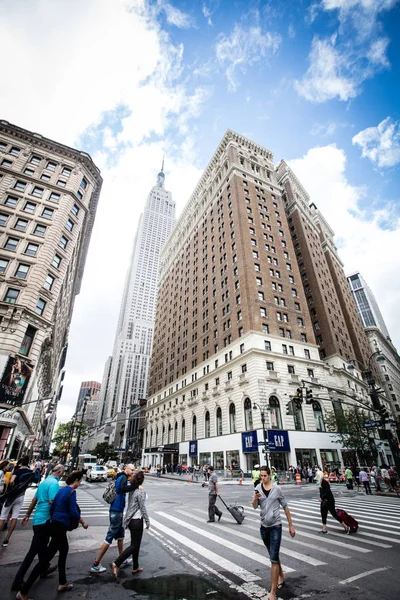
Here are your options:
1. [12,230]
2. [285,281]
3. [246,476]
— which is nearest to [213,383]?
[246,476]

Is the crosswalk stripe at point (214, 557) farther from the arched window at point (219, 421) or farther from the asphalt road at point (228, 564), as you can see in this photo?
the arched window at point (219, 421)

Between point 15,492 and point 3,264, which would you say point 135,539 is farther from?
point 3,264

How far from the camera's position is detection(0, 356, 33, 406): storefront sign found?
78.5ft

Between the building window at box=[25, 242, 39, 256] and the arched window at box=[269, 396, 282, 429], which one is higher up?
the building window at box=[25, 242, 39, 256]

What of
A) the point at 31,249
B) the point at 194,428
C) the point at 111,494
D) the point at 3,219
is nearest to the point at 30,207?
the point at 3,219

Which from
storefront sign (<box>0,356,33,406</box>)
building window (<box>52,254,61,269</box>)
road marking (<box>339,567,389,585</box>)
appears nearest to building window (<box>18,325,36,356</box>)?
storefront sign (<box>0,356,33,406</box>)

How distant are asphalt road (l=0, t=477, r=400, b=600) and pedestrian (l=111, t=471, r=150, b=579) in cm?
20

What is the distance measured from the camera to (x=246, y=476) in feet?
113

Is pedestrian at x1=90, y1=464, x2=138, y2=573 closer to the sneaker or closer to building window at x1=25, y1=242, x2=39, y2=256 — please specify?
the sneaker

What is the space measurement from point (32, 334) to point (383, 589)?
30462mm

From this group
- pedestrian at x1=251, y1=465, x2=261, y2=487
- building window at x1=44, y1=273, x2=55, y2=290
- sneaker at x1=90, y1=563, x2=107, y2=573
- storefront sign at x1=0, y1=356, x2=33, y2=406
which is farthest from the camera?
Result: building window at x1=44, y1=273, x2=55, y2=290

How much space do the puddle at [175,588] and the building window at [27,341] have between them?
26.3 metres

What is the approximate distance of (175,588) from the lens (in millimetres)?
4926

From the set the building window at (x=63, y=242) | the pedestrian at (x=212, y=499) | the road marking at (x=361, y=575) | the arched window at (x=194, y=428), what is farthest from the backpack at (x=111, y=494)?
the arched window at (x=194, y=428)
